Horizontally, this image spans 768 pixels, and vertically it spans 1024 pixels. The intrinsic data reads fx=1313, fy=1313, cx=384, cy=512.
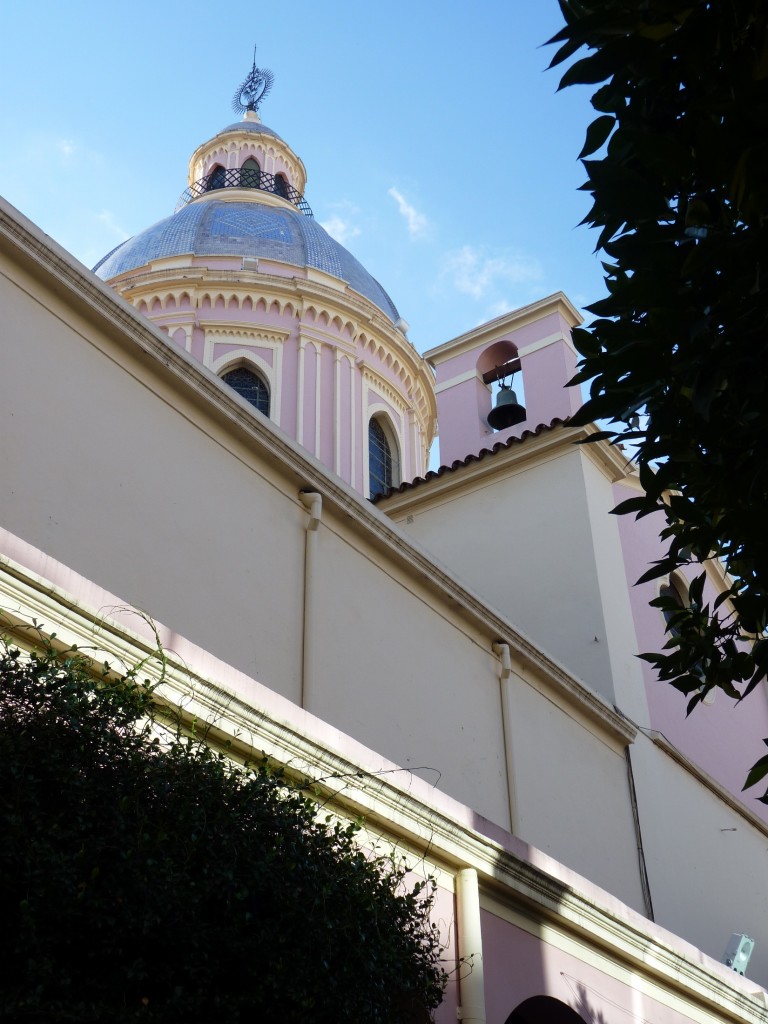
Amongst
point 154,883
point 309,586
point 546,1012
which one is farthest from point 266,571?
point 154,883

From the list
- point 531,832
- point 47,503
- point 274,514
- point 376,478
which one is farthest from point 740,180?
point 376,478

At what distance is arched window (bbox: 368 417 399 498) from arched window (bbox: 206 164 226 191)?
1017cm

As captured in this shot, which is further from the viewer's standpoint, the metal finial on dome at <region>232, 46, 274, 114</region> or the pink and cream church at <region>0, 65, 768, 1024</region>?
the metal finial on dome at <region>232, 46, 274, 114</region>

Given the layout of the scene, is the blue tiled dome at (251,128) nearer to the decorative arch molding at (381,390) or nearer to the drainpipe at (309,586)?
the decorative arch molding at (381,390)

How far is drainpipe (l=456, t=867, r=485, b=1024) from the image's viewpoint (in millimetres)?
7066

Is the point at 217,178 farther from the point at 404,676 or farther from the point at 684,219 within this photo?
the point at 684,219

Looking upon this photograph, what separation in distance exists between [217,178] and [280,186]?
165 centimetres

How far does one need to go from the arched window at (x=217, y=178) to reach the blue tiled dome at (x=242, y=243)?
11.8ft

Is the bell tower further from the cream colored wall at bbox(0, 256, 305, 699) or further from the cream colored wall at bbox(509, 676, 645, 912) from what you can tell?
the cream colored wall at bbox(0, 256, 305, 699)

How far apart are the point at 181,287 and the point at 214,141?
10.4m

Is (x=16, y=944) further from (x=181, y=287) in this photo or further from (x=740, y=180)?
(x=181, y=287)

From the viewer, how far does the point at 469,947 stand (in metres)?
7.27

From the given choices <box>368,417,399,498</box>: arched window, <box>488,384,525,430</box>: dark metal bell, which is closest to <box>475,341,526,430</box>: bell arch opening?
<box>488,384,525,430</box>: dark metal bell

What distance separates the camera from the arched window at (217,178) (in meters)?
33.7
